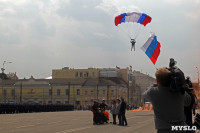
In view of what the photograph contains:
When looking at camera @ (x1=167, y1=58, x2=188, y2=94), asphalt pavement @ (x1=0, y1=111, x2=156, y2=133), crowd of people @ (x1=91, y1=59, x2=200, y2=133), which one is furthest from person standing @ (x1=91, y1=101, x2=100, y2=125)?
camera @ (x1=167, y1=58, x2=188, y2=94)

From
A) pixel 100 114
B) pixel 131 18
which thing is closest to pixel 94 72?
pixel 131 18

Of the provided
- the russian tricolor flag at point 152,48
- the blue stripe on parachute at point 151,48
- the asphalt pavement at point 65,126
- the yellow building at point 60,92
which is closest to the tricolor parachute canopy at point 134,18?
the russian tricolor flag at point 152,48

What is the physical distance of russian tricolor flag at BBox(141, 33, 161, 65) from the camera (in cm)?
3887

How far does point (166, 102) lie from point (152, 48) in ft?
121

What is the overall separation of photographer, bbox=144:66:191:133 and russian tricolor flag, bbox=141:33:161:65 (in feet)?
109

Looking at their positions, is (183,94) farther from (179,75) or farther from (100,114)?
(100,114)

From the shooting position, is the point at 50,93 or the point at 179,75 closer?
the point at 179,75

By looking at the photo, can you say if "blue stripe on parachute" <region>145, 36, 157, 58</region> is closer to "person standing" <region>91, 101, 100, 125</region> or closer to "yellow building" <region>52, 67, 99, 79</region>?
"person standing" <region>91, 101, 100, 125</region>

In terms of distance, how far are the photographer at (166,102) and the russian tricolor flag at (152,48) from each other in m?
33.3

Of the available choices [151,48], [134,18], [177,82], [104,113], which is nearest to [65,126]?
[104,113]

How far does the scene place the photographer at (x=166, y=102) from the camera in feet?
15.7

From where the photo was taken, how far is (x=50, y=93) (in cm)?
9844

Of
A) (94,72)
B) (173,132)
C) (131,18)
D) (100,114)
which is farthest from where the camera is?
(94,72)

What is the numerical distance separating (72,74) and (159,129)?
417ft
